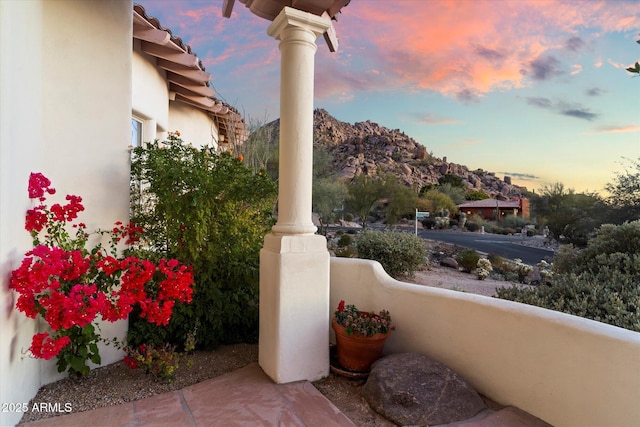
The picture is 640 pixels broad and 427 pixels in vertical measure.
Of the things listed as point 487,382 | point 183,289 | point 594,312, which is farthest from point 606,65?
point 183,289

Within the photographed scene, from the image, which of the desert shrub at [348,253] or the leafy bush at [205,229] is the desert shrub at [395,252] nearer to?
the desert shrub at [348,253]

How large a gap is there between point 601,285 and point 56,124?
214 inches

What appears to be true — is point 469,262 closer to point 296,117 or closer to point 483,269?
point 483,269

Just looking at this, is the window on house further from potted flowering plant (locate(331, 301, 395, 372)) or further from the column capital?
potted flowering plant (locate(331, 301, 395, 372))

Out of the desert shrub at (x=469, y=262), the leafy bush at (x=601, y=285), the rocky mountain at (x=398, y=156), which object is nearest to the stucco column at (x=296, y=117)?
the leafy bush at (x=601, y=285)

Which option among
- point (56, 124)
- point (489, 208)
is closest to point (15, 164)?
point (56, 124)

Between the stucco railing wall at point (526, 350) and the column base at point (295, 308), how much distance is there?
0.71m

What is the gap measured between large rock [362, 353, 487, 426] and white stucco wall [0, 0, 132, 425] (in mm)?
2311

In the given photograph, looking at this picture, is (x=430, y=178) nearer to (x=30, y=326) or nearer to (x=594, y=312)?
(x=594, y=312)

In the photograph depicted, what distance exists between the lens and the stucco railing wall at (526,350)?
1.90 meters

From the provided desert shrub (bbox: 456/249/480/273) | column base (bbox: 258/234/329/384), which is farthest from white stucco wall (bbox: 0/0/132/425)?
desert shrub (bbox: 456/249/480/273)

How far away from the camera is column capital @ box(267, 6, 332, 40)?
9.00 ft

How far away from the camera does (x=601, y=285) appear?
11.8 ft

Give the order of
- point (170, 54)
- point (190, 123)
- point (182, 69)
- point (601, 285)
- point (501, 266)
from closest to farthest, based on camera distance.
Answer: point (601, 285) → point (170, 54) → point (182, 69) → point (190, 123) → point (501, 266)
